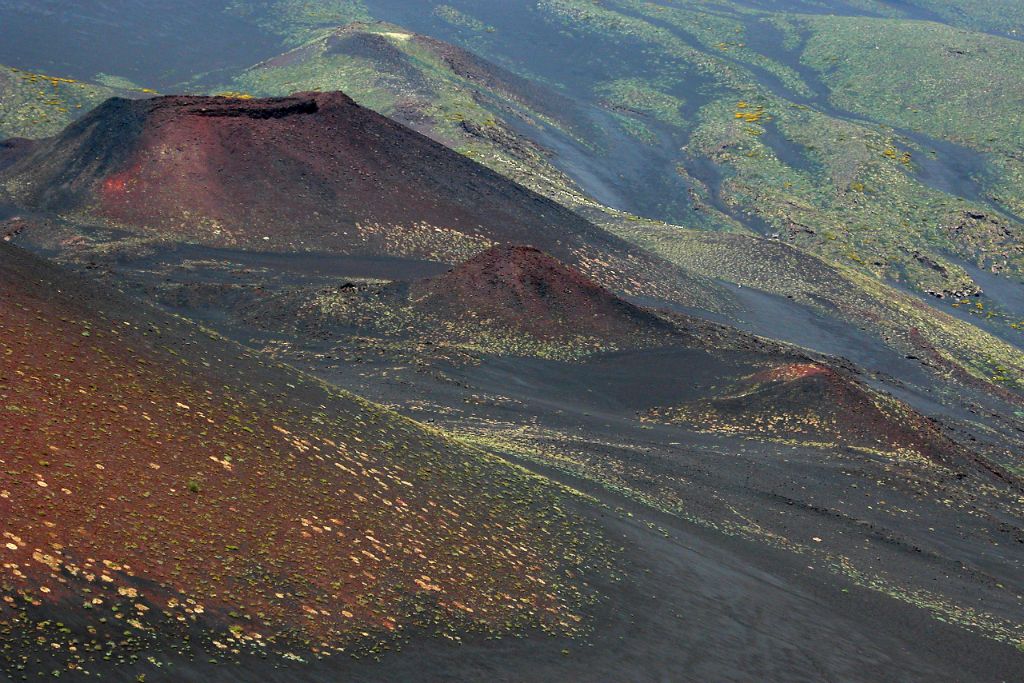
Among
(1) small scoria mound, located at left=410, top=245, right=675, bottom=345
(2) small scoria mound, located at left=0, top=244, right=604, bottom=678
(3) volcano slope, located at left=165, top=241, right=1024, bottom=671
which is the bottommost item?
(3) volcano slope, located at left=165, top=241, right=1024, bottom=671

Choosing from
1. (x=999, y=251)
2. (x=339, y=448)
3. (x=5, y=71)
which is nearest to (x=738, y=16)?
(x=999, y=251)

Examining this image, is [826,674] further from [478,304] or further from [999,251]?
[999,251]

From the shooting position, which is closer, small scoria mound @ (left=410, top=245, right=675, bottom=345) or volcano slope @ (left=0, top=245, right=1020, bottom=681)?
volcano slope @ (left=0, top=245, right=1020, bottom=681)

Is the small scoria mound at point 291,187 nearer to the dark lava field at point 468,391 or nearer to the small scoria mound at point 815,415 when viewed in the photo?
the dark lava field at point 468,391

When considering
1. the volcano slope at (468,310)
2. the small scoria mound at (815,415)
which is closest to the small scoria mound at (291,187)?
the volcano slope at (468,310)

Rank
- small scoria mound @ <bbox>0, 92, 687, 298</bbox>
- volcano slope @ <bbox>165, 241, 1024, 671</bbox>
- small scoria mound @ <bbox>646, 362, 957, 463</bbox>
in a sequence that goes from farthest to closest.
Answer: small scoria mound @ <bbox>0, 92, 687, 298</bbox>, small scoria mound @ <bbox>646, 362, 957, 463</bbox>, volcano slope @ <bbox>165, 241, 1024, 671</bbox>

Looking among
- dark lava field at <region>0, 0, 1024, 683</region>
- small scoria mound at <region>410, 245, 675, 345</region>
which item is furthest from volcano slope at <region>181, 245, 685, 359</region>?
dark lava field at <region>0, 0, 1024, 683</region>

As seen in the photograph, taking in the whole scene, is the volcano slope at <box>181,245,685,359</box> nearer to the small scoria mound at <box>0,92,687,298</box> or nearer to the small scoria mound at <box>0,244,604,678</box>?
the small scoria mound at <box>0,92,687,298</box>
